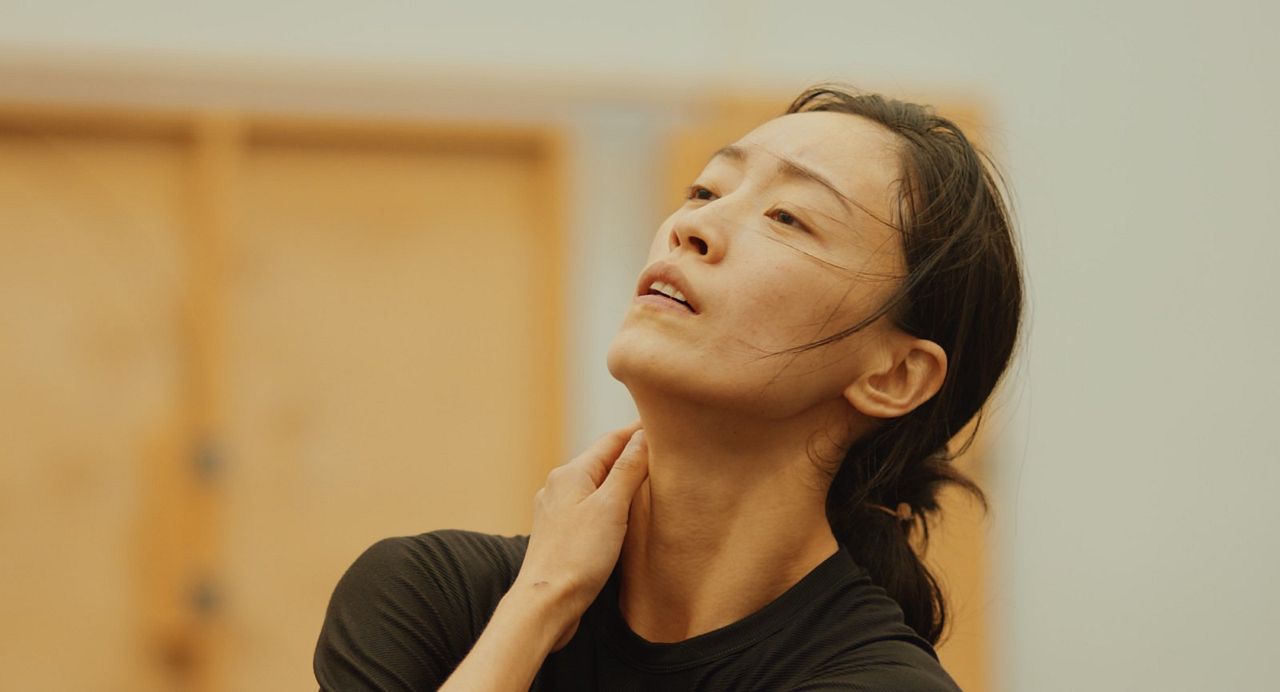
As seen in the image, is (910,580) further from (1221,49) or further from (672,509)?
(1221,49)

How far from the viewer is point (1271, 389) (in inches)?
139

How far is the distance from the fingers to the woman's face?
12 cm

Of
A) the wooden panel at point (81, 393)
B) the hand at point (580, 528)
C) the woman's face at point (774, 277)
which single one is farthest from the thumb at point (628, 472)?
the wooden panel at point (81, 393)

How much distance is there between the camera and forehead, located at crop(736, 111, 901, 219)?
4.50 feet

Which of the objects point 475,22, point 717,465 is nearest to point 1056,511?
point 475,22

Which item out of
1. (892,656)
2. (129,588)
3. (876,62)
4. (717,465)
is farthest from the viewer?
(876,62)

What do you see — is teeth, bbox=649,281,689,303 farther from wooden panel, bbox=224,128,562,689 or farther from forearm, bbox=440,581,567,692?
wooden panel, bbox=224,128,562,689

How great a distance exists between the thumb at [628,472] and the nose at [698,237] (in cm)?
18

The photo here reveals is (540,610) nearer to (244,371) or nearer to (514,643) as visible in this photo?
(514,643)

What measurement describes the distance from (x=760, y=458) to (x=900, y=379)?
157 mm

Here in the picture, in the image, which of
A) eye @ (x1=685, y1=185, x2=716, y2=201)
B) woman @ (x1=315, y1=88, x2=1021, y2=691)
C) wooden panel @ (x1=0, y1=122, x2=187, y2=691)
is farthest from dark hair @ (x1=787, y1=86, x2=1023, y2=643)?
wooden panel @ (x1=0, y1=122, x2=187, y2=691)

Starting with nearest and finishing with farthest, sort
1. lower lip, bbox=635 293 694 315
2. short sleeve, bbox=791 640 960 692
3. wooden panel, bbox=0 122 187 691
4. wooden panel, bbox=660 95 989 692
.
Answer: short sleeve, bbox=791 640 960 692
lower lip, bbox=635 293 694 315
wooden panel, bbox=0 122 187 691
wooden panel, bbox=660 95 989 692

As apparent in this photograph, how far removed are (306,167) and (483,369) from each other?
59cm

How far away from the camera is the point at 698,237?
1351 mm
